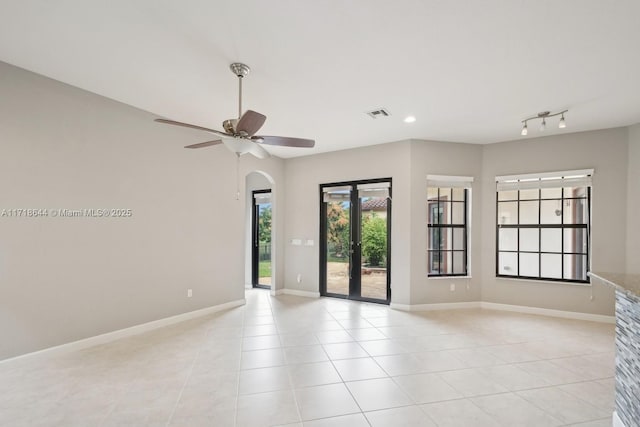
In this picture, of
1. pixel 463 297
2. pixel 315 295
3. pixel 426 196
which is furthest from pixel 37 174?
pixel 463 297

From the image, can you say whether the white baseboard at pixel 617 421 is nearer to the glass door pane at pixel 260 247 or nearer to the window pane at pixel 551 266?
the window pane at pixel 551 266

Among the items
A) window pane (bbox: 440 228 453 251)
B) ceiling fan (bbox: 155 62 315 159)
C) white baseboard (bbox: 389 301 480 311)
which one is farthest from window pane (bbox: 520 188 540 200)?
ceiling fan (bbox: 155 62 315 159)

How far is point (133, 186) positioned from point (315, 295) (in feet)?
11.9

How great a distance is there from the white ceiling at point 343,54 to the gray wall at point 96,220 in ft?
1.27

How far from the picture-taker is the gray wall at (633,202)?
4.17 meters

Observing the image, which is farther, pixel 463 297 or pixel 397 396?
pixel 463 297

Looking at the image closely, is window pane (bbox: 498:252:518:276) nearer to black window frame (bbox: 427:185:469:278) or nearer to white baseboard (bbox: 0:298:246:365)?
black window frame (bbox: 427:185:469:278)

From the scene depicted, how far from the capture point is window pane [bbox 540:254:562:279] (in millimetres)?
4809

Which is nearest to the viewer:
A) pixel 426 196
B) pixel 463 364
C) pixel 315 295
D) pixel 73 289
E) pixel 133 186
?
pixel 463 364

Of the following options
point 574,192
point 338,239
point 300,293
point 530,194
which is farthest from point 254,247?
point 574,192

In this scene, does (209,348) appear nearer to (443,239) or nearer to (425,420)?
(425,420)

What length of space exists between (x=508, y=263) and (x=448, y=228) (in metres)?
1.15

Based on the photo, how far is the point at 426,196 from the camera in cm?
503

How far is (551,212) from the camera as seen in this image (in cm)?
486
